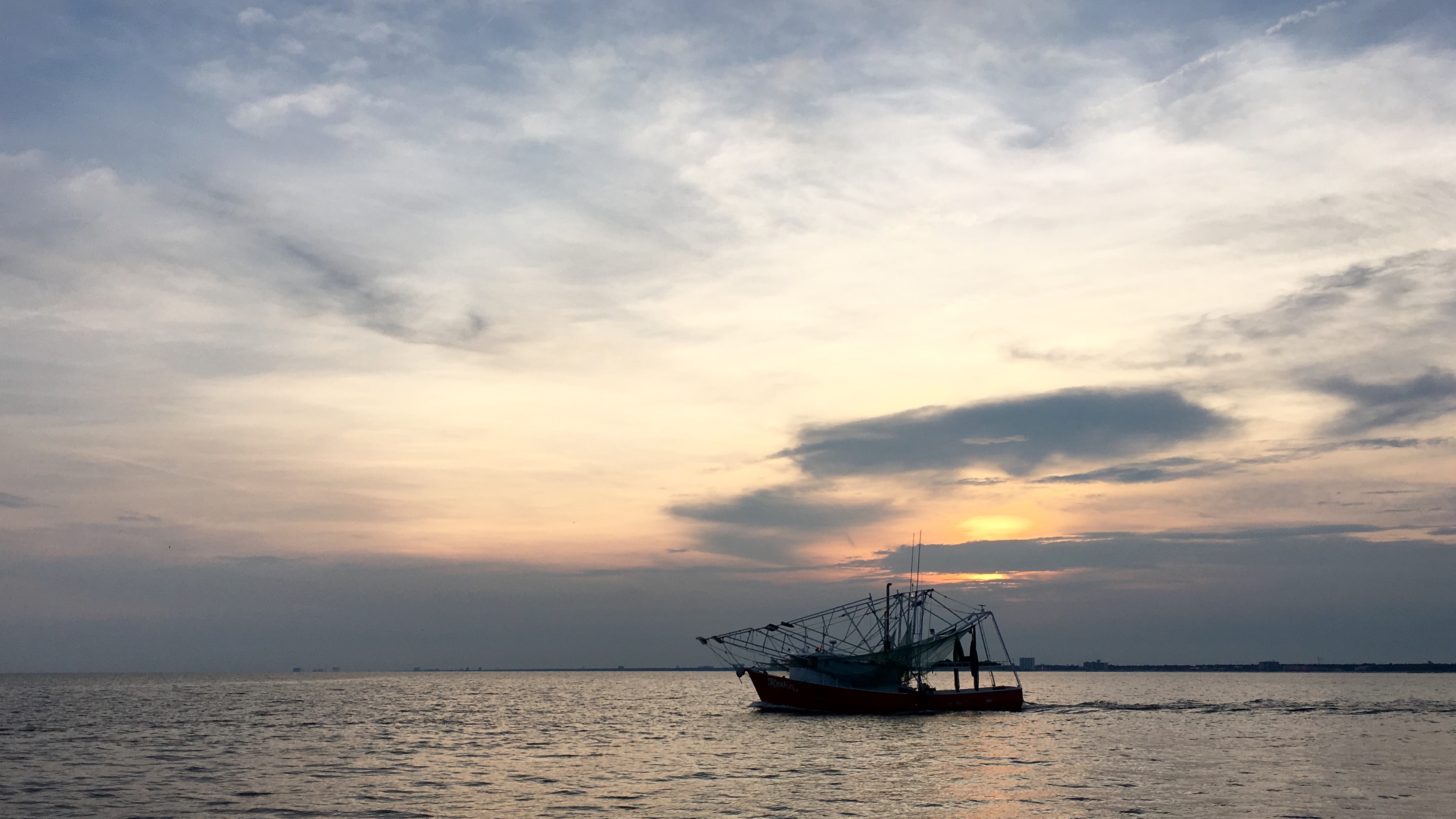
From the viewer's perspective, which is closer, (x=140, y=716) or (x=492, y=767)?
(x=492, y=767)

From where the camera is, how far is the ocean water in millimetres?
47156

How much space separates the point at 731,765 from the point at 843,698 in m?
43.5

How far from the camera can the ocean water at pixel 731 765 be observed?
4716cm

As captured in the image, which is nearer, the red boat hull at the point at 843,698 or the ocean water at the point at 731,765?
the ocean water at the point at 731,765

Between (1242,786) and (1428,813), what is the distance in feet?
33.1

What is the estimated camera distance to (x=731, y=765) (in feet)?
210

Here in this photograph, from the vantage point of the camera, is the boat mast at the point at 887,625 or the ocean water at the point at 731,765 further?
the boat mast at the point at 887,625

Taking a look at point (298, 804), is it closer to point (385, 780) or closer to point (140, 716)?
point (385, 780)

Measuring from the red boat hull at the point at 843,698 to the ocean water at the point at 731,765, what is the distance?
1.82m

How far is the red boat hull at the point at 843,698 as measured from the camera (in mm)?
105125

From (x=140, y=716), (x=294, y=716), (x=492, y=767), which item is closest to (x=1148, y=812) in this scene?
(x=492, y=767)

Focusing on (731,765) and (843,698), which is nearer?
(731,765)

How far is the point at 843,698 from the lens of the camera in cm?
10519

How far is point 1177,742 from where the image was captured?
3282 inches
